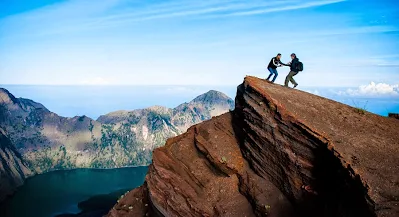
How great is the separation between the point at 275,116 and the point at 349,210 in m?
9.78

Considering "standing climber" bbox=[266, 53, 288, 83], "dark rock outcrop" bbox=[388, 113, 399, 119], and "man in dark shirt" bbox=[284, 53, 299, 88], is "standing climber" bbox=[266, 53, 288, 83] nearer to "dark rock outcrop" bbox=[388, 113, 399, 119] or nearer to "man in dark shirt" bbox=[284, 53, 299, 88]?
"man in dark shirt" bbox=[284, 53, 299, 88]

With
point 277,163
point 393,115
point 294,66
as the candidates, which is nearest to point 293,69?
point 294,66

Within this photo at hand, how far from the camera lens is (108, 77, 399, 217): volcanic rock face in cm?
2072

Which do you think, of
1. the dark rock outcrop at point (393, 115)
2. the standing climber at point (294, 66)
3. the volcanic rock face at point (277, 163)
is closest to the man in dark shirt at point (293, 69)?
the standing climber at point (294, 66)

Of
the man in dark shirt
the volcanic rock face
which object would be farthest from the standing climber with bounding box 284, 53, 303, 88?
the volcanic rock face

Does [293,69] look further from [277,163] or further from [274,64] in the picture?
[277,163]

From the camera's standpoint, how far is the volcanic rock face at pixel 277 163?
20.7 m

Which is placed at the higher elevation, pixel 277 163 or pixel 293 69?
pixel 293 69

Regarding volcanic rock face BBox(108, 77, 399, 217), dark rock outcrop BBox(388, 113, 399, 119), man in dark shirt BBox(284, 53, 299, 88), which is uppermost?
man in dark shirt BBox(284, 53, 299, 88)

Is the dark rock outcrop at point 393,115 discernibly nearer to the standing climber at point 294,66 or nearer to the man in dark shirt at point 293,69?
the man in dark shirt at point 293,69

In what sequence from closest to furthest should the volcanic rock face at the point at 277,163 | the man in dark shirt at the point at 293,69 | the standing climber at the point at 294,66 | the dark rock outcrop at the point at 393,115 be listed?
the volcanic rock face at the point at 277,163, the dark rock outcrop at the point at 393,115, the standing climber at the point at 294,66, the man in dark shirt at the point at 293,69

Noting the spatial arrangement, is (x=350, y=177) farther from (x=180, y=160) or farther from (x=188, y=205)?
(x=180, y=160)

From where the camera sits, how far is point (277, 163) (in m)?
26.2

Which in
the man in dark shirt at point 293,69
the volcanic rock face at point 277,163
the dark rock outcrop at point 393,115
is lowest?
the volcanic rock face at point 277,163
